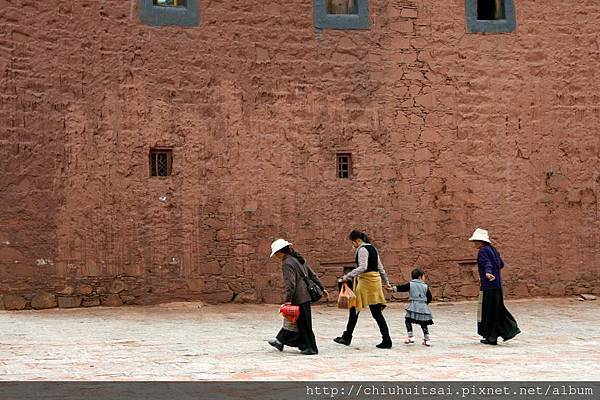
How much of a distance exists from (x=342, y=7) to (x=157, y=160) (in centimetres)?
388

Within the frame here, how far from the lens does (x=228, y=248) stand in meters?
14.0

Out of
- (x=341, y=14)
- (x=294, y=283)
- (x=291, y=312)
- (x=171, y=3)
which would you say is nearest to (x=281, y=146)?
(x=341, y=14)

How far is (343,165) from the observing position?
14.5m

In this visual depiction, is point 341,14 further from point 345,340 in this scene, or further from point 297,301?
point 297,301

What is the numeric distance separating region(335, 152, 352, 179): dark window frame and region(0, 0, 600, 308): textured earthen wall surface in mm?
109

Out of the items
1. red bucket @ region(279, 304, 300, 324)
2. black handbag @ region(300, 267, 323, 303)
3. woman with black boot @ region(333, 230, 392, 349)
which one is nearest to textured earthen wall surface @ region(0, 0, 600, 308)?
woman with black boot @ region(333, 230, 392, 349)

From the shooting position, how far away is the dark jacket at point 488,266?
1006cm

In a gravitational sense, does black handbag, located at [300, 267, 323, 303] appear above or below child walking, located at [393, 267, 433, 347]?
above

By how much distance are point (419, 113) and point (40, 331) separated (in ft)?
22.6

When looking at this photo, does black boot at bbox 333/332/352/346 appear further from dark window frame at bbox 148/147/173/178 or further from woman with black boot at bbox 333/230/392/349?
dark window frame at bbox 148/147/173/178

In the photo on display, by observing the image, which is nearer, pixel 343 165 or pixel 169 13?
pixel 169 13

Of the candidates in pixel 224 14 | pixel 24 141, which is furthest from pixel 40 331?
pixel 224 14

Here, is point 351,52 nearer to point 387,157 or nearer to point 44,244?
point 387,157

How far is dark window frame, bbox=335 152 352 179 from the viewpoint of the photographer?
571 inches
